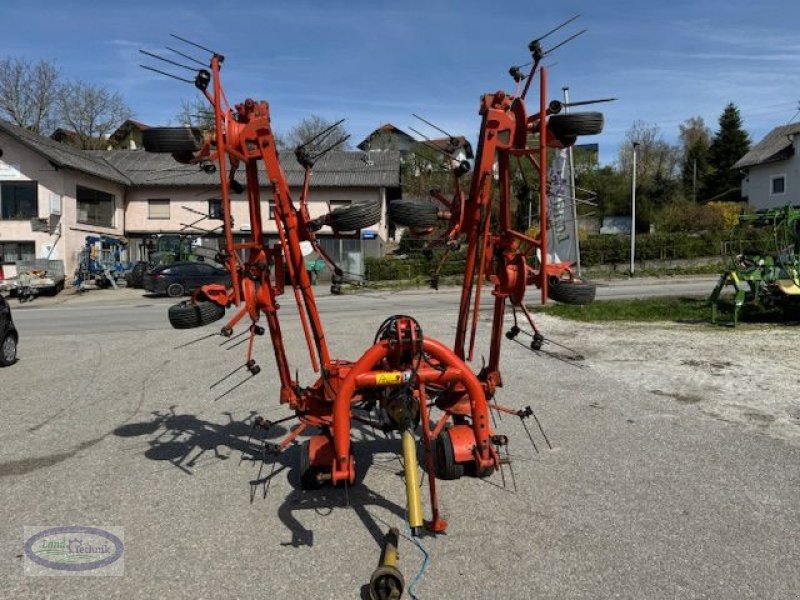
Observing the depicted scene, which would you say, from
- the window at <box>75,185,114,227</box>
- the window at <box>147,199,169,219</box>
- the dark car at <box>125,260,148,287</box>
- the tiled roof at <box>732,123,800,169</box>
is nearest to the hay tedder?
the dark car at <box>125,260,148,287</box>

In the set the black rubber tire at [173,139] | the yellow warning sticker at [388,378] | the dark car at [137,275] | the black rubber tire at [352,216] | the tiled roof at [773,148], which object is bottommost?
the yellow warning sticker at [388,378]

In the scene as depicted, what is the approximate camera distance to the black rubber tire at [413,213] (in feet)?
17.5

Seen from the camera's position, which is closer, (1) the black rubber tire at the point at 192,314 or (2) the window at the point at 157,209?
(1) the black rubber tire at the point at 192,314

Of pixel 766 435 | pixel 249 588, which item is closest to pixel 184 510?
pixel 249 588

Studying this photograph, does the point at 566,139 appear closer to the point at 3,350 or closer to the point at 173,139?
the point at 173,139

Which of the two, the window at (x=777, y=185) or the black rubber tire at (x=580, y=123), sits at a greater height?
the window at (x=777, y=185)

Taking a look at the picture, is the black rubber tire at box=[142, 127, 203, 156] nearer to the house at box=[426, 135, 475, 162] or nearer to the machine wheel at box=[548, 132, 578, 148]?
the house at box=[426, 135, 475, 162]

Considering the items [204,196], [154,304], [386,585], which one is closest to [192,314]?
[386,585]

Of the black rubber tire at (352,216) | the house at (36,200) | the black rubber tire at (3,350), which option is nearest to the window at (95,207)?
the house at (36,200)

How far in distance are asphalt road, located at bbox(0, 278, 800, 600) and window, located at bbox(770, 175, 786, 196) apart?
44.3 metres

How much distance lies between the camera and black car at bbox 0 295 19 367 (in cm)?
1139

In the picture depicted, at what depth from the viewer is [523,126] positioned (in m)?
5.16

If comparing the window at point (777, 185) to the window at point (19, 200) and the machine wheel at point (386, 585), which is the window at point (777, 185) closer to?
the window at point (19, 200)

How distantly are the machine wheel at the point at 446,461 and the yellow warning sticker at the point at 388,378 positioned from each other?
0.98m
